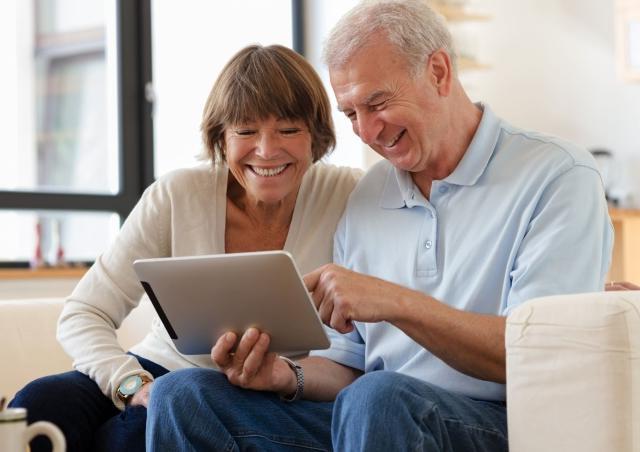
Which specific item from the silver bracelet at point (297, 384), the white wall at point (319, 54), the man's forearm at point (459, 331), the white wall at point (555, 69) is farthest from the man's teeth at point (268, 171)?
the white wall at point (555, 69)

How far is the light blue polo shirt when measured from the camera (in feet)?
5.17

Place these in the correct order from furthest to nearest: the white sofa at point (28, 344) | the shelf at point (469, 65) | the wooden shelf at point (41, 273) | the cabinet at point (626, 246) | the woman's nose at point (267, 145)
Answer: the shelf at point (469, 65) → the cabinet at point (626, 246) → the wooden shelf at point (41, 273) → the white sofa at point (28, 344) → the woman's nose at point (267, 145)

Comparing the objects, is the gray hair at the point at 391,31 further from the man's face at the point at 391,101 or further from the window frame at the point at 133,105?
the window frame at the point at 133,105

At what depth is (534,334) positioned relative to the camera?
130 centimetres

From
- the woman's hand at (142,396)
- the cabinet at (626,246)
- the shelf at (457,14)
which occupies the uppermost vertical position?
the shelf at (457,14)

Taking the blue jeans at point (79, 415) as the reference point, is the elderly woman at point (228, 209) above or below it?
above

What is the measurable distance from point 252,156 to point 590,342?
94 centimetres

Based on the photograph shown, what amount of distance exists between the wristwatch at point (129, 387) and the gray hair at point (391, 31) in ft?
2.25

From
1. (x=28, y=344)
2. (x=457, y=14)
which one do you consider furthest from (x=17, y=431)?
(x=457, y=14)

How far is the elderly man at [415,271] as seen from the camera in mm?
1461

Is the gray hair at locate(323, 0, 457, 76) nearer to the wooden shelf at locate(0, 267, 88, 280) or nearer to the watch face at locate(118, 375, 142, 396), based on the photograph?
the watch face at locate(118, 375, 142, 396)

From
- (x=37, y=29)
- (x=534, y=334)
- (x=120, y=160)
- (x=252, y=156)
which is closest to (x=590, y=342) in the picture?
(x=534, y=334)

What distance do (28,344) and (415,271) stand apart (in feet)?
3.34

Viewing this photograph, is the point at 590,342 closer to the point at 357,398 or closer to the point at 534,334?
the point at 534,334
